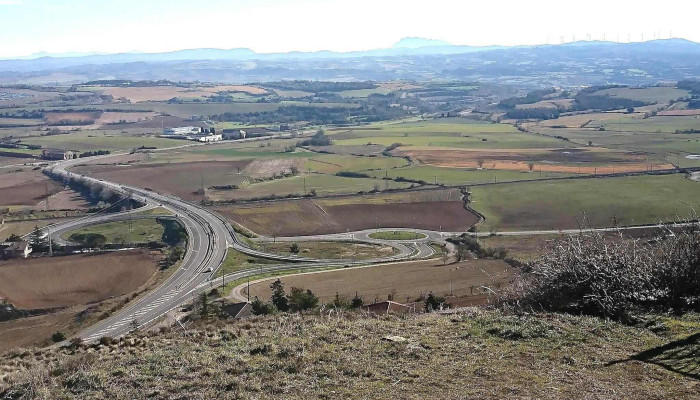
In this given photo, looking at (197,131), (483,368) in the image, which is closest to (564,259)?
(483,368)

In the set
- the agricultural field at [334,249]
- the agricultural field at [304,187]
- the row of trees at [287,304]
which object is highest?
the row of trees at [287,304]

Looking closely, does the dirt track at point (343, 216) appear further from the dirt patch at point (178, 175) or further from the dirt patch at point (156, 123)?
Result: the dirt patch at point (156, 123)

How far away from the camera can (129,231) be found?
6531 centimetres

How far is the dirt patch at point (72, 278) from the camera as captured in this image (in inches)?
1678

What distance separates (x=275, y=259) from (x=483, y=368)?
44.1 metres

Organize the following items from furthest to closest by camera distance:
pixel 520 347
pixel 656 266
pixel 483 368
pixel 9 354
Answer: pixel 9 354, pixel 656 266, pixel 520 347, pixel 483 368

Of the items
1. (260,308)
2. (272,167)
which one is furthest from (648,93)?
(260,308)

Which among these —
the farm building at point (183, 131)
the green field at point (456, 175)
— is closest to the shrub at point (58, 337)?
the green field at point (456, 175)

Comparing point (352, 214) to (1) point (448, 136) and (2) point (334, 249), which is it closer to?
(2) point (334, 249)

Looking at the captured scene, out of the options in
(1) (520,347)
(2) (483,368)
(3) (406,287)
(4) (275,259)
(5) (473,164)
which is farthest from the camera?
(5) (473,164)

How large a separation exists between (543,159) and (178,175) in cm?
5184

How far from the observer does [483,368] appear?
12.4m

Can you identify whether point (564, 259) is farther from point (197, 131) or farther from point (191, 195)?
point (197, 131)

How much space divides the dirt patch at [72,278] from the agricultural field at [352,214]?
1655cm
